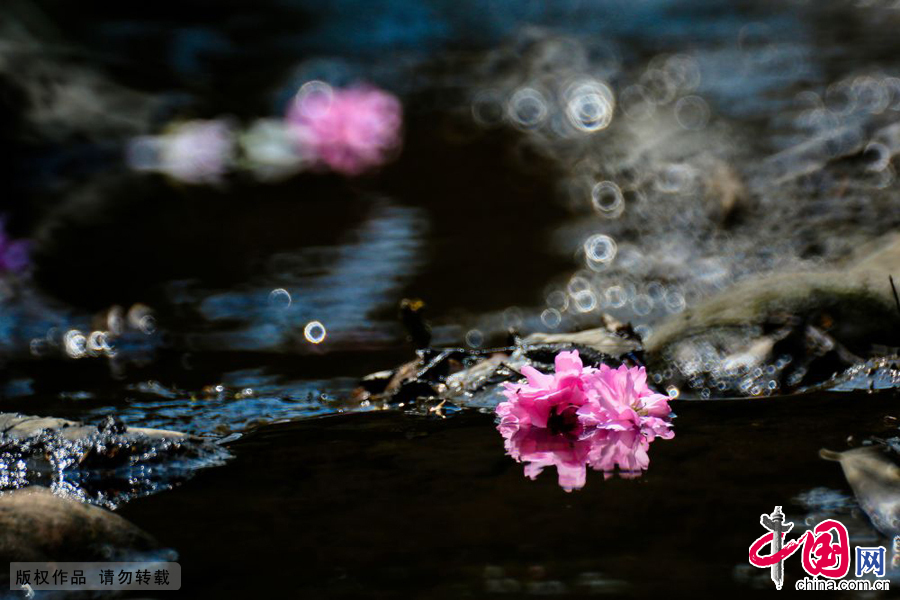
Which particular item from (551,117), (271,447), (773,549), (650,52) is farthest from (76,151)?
(773,549)

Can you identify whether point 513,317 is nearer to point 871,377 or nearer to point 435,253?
point 435,253

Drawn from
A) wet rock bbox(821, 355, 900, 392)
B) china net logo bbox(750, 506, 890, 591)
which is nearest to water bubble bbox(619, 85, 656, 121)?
wet rock bbox(821, 355, 900, 392)

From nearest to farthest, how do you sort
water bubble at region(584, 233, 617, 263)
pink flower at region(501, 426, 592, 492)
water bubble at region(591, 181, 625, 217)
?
1. pink flower at region(501, 426, 592, 492)
2. water bubble at region(584, 233, 617, 263)
3. water bubble at region(591, 181, 625, 217)

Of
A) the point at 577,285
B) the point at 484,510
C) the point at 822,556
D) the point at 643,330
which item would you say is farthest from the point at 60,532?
the point at 577,285

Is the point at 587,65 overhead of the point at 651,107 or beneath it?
overhead

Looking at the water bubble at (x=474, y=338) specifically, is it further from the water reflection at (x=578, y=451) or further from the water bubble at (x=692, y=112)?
the water bubble at (x=692, y=112)

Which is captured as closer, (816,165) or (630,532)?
(630,532)

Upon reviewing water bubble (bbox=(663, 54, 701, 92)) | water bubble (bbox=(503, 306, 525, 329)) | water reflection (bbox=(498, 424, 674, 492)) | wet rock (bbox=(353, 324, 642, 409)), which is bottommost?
water reflection (bbox=(498, 424, 674, 492))

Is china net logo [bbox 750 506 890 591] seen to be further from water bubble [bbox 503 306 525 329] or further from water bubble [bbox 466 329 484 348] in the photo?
water bubble [bbox 503 306 525 329]

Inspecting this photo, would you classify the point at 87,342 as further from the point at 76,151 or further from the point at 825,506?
the point at 76,151
